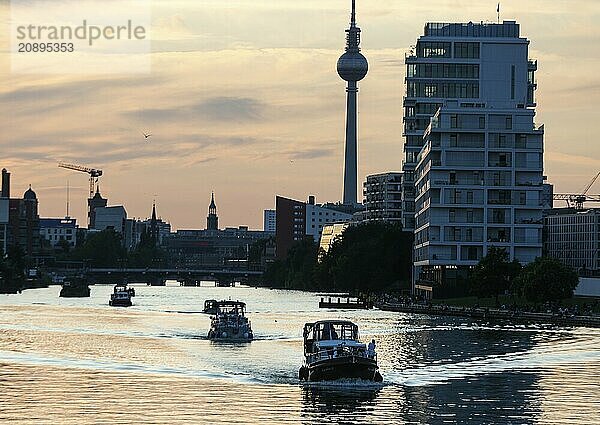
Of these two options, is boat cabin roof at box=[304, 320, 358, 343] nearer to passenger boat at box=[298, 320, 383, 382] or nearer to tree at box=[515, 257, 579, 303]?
passenger boat at box=[298, 320, 383, 382]

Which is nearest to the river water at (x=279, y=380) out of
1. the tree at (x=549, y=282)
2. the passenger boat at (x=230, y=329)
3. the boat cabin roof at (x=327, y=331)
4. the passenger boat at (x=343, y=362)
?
the passenger boat at (x=343, y=362)

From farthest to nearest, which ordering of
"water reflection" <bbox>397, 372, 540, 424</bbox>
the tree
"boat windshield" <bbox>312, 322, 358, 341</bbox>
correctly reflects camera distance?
1. the tree
2. "boat windshield" <bbox>312, 322, 358, 341</bbox>
3. "water reflection" <bbox>397, 372, 540, 424</bbox>

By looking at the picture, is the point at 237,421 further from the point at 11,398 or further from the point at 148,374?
the point at 148,374

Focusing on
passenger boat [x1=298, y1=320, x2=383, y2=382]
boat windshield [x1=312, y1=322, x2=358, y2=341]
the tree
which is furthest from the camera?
the tree

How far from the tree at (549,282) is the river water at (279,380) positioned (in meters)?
24.6

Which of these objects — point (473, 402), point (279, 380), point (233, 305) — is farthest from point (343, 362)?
point (233, 305)

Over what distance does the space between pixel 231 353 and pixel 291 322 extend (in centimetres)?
6048

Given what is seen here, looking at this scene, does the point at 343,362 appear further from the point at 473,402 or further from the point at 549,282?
the point at 549,282

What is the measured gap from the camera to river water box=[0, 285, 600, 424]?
80875mm

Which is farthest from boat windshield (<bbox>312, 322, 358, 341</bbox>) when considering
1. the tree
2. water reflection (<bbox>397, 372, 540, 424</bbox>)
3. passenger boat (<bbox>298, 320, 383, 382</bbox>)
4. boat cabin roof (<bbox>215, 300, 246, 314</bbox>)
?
the tree

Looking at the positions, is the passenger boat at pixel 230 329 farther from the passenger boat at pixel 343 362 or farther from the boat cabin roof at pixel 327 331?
the passenger boat at pixel 343 362

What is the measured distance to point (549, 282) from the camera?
18625 centimetres

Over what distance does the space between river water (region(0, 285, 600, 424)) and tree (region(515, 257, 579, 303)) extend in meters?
24.6

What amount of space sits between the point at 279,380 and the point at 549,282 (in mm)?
93072
